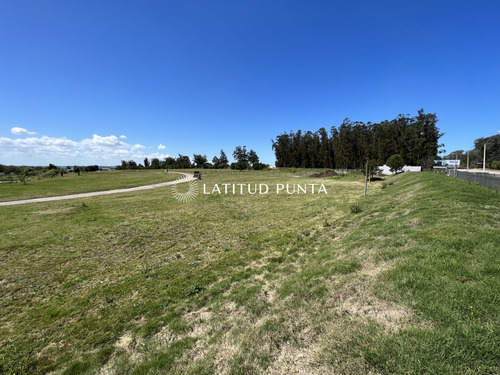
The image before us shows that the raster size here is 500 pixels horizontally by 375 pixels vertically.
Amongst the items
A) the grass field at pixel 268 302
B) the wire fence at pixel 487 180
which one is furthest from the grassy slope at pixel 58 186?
the wire fence at pixel 487 180

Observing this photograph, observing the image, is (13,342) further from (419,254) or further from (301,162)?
(301,162)

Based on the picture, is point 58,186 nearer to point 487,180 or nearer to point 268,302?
point 268,302

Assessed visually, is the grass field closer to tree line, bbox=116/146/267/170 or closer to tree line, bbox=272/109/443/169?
tree line, bbox=272/109/443/169

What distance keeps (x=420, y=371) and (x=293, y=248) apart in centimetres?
531

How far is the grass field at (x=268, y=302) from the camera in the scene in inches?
99.0

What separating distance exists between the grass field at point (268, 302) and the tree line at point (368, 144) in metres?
32.7

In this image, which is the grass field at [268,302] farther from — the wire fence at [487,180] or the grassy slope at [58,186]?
the grassy slope at [58,186]

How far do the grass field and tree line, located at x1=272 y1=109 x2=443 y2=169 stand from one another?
107 ft

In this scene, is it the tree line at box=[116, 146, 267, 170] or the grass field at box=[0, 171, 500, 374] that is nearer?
the grass field at box=[0, 171, 500, 374]

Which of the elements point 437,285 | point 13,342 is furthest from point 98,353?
point 437,285

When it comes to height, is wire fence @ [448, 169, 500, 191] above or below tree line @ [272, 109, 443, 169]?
below

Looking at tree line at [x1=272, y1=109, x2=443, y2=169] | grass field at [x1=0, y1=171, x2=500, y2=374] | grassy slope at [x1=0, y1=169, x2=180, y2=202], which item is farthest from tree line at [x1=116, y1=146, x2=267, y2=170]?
grass field at [x1=0, y1=171, x2=500, y2=374]

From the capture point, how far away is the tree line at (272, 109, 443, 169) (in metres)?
45.5

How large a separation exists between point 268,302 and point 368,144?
58.7 meters
